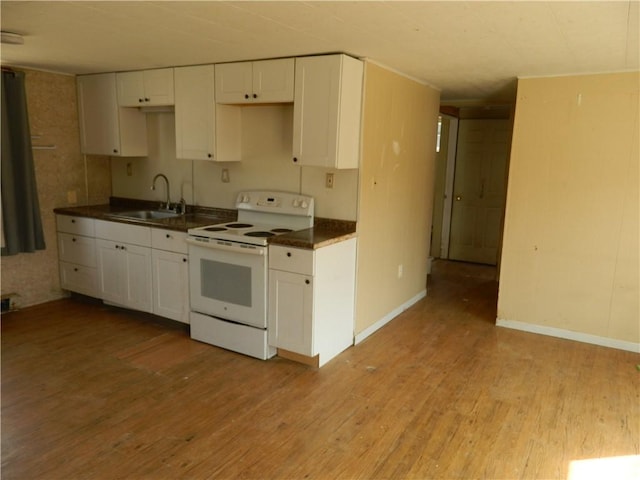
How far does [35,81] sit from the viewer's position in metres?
4.27

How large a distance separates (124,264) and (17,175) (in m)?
1.22

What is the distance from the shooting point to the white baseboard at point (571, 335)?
3.72m

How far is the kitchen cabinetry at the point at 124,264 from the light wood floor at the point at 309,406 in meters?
0.26

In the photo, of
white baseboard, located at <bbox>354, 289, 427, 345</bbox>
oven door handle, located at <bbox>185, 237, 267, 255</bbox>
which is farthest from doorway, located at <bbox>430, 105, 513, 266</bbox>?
oven door handle, located at <bbox>185, 237, 267, 255</bbox>

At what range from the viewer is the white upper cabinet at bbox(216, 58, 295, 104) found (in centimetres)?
336

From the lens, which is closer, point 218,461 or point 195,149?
point 218,461

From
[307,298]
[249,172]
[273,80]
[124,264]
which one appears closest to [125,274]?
[124,264]

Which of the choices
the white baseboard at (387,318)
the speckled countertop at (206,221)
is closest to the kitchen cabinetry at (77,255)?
the speckled countertop at (206,221)

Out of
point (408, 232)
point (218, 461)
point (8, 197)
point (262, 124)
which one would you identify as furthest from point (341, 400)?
point (8, 197)

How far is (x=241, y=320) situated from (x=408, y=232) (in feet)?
6.17

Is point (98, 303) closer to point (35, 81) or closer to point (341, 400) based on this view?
point (35, 81)

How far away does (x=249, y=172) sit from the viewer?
4.05 metres

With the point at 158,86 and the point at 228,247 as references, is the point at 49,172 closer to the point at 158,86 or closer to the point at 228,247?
the point at 158,86

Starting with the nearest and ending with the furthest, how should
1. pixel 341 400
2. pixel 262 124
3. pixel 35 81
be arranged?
pixel 341 400 → pixel 262 124 → pixel 35 81
